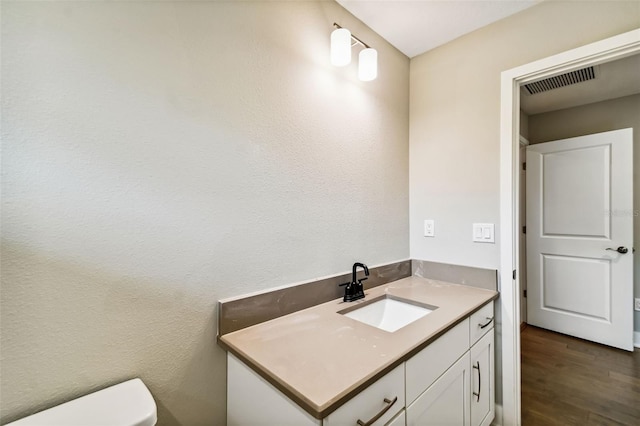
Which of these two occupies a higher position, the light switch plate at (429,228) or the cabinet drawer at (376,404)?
the light switch plate at (429,228)

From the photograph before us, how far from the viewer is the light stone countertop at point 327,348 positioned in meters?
0.74

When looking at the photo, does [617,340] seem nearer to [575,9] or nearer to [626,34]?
[626,34]

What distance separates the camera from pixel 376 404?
0.82 meters

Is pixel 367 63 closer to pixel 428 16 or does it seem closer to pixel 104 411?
pixel 428 16

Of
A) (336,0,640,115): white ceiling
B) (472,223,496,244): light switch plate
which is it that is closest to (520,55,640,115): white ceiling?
(336,0,640,115): white ceiling

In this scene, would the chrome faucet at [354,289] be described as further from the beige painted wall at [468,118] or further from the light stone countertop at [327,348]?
the beige painted wall at [468,118]

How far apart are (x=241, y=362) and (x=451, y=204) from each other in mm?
1565

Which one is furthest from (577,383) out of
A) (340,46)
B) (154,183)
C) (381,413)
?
(154,183)

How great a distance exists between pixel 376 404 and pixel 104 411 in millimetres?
738

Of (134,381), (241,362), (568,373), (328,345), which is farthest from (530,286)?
(134,381)

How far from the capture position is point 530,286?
3.05 m

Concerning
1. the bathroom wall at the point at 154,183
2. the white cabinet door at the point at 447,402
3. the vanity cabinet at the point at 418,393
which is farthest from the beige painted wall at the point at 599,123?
the bathroom wall at the point at 154,183

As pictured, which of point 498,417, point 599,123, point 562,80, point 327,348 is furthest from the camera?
point 599,123

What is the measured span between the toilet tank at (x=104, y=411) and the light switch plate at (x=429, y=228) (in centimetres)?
175
